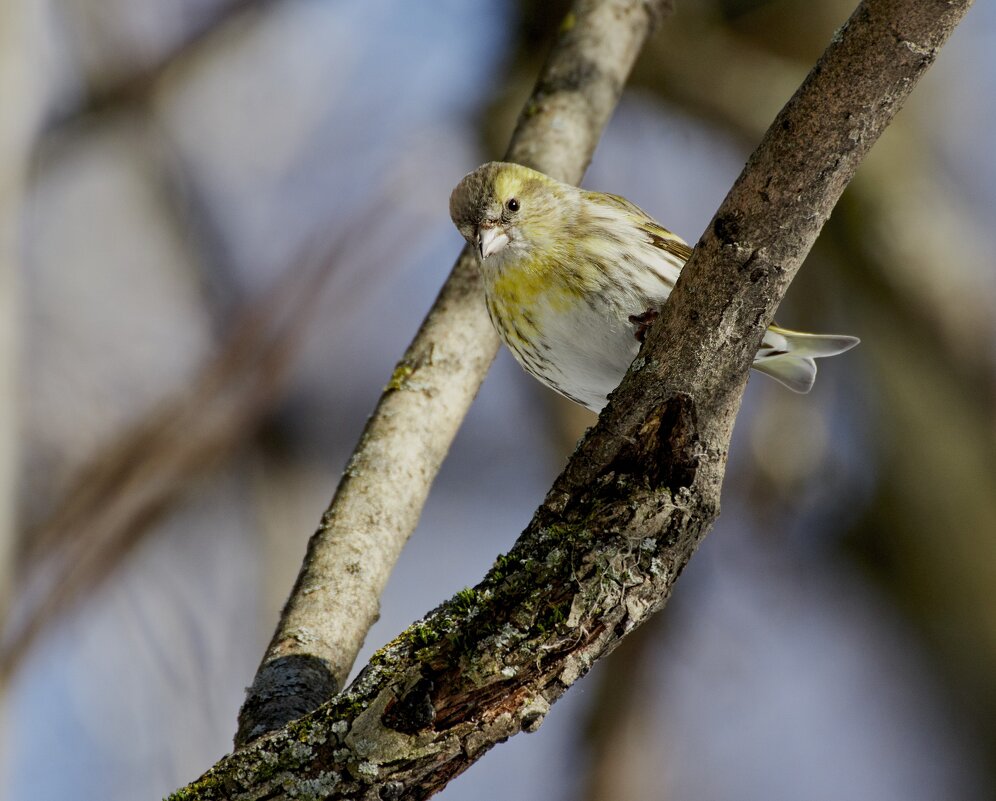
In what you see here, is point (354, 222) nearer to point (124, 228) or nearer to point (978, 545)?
point (124, 228)

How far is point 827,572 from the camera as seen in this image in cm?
684

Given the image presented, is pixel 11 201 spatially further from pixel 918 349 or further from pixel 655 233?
pixel 918 349

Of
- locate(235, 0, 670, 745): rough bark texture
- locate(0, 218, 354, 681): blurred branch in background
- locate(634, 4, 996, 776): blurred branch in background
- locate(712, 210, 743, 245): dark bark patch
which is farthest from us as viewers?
locate(634, 4, 996, 776): blurred branch in background

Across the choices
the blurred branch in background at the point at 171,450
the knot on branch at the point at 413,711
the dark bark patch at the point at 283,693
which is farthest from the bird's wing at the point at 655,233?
the blurred branch in background at the point at 171,450

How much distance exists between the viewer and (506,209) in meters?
3.00

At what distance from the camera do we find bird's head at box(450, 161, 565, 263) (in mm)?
2932

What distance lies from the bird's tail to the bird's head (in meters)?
0.70

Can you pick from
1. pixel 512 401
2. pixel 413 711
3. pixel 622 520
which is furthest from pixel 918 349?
pixel 413 711

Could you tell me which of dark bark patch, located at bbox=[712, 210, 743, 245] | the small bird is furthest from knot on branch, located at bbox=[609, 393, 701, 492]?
the small bird

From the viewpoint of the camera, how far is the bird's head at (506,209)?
2932mm

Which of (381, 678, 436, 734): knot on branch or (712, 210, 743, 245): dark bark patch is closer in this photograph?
(381, 678, 436, 734): knot on branch

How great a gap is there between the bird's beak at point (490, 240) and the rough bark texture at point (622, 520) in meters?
1.19

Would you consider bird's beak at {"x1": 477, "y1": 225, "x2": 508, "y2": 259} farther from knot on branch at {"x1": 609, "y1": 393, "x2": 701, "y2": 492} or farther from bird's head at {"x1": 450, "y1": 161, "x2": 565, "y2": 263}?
knot on branch at {"x1": 609, "y1": 393, "x2": 701, "y2": 492}

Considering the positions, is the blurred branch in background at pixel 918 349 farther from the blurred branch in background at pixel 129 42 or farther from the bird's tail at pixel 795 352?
the bird's tail at pixel 795 352
